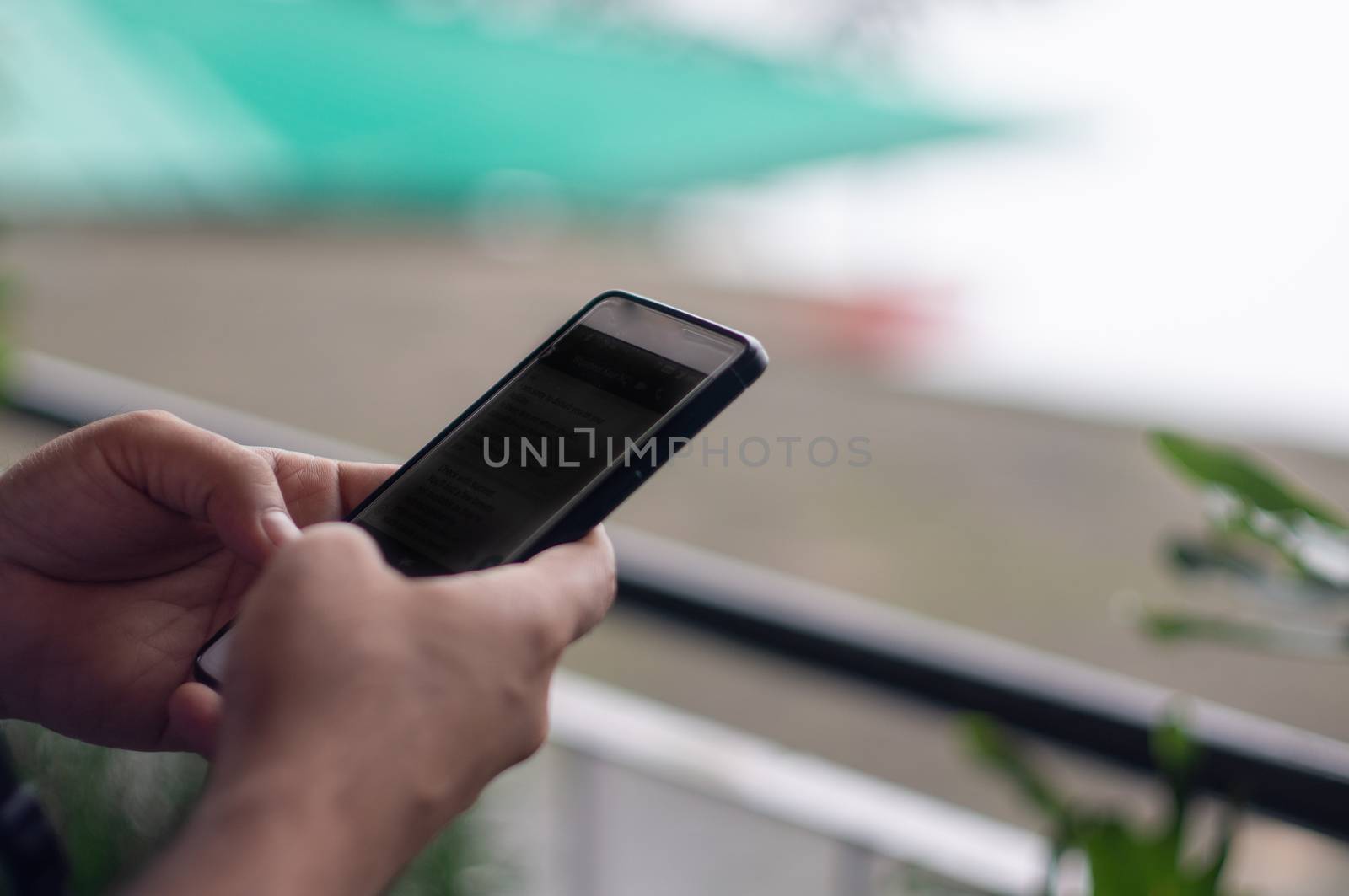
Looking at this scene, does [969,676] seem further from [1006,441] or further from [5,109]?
[1006,441]

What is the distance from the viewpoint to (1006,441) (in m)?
4.33

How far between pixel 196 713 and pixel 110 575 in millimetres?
115

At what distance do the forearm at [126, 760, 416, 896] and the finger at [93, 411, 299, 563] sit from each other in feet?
0.46

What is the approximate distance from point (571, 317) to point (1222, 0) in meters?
4.10

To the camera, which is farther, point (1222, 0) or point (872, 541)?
point (1222, 0)

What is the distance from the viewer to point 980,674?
1.06 meters

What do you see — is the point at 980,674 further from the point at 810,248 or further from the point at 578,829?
the point at 810,248

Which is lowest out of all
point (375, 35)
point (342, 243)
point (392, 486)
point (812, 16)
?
point (342, 243)

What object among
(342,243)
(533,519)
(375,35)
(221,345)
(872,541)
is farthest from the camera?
(342,243)

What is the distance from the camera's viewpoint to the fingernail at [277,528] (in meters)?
0.43

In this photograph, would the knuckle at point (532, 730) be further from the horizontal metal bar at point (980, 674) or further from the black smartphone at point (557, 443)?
the horizontal metal bar at point (980, 674)

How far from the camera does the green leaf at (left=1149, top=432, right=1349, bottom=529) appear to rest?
0.64 m

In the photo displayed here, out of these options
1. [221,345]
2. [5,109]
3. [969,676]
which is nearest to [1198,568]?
[969,676]

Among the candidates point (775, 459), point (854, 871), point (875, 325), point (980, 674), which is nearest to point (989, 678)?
point (980, 674)
